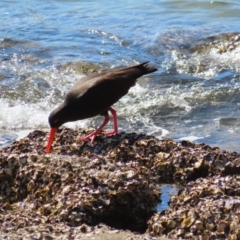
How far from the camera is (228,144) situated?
23.3ft

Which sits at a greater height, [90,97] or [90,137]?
[90,97]

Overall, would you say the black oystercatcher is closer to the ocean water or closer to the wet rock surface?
the wet rock surface

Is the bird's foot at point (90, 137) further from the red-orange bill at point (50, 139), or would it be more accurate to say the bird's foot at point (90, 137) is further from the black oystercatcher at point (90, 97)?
the black oystercatcher at point (90, 97)

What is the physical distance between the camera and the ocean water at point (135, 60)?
820 cm

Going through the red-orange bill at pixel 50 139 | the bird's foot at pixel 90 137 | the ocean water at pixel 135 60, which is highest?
the red-orange bill at pixel 50 139

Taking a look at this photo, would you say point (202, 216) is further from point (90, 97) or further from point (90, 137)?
point (90, 97)

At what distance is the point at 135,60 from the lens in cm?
1107

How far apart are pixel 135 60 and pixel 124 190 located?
Result: 677cm

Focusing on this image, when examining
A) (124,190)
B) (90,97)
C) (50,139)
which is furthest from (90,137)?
(124,190)

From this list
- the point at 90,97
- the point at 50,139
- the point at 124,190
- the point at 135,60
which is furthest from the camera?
the point at 135,60

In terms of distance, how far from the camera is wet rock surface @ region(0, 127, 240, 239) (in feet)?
13.1

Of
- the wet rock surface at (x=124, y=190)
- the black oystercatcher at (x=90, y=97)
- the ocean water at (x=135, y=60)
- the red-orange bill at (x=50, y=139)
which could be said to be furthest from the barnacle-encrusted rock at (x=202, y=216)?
the ocean water at (x=135, y=60)

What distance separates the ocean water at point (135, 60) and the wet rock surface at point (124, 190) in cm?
179

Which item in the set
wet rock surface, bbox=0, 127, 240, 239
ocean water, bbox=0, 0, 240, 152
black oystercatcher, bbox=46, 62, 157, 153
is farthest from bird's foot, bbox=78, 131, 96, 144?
ocean water, bbox=0, 0, 240, 152
